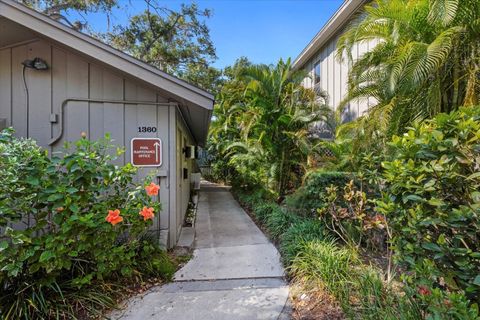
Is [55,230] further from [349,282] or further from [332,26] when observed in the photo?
[332,26]

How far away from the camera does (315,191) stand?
500 centimetres

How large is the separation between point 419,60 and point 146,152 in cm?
463

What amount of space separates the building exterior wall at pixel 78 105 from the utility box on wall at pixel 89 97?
13mm

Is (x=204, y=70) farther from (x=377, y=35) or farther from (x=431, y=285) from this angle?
(x=431, y=285)

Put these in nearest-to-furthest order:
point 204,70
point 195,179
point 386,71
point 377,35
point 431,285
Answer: point 431,285, point 386,71, point 377,35, point 195,179, point 204,70

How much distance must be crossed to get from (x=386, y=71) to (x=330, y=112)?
2986 mm

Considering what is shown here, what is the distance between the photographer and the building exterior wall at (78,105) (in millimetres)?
4125

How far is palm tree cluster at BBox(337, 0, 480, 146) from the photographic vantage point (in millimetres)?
3932

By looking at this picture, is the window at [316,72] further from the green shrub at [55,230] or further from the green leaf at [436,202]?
the green leaf at [436,202]

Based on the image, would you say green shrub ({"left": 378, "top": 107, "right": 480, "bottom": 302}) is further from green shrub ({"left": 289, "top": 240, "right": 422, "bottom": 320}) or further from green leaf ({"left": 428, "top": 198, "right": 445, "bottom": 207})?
green shrub ({"left": 289, "top": 240, "right": 422, "bottom": 320})

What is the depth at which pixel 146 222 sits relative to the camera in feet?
11.3

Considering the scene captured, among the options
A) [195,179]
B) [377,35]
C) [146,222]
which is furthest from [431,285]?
[195,179]

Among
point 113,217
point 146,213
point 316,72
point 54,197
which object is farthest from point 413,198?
point 316,72

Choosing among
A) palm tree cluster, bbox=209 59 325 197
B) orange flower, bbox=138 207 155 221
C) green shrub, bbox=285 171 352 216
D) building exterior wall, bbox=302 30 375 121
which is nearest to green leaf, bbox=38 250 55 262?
orange flower, bbox=138 207 155 221
